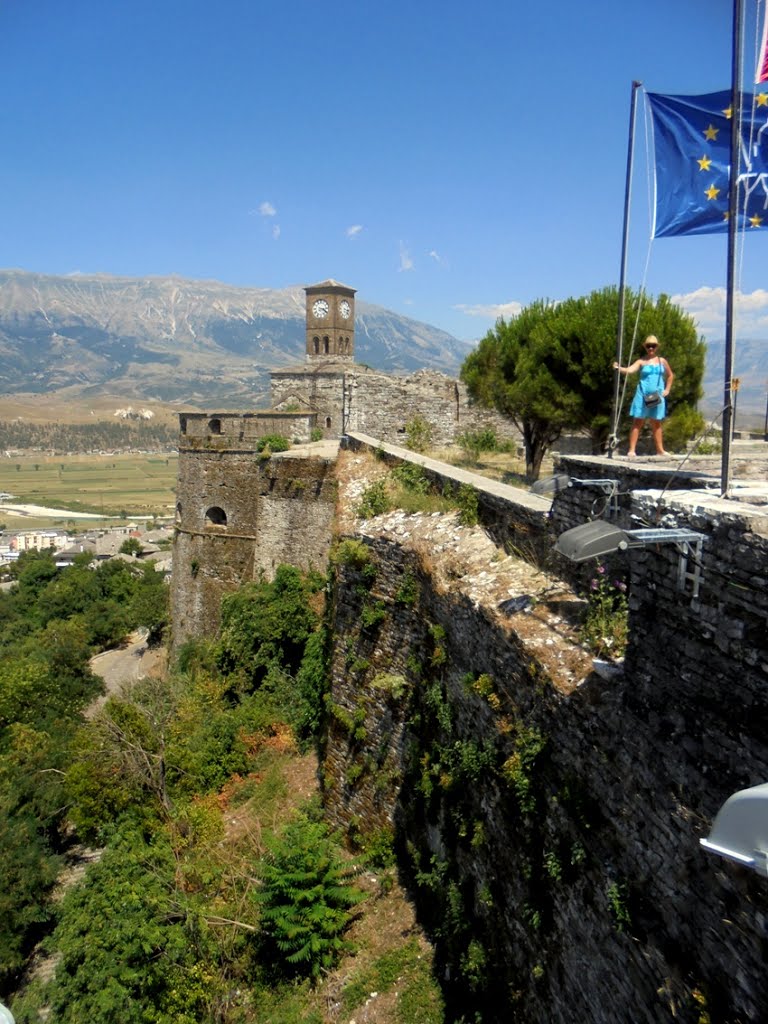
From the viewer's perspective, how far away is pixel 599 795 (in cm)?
434

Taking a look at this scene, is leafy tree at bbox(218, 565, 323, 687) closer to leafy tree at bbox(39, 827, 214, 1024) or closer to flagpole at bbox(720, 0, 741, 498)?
leafy tree at bbox(39, 827, 214, 1024)

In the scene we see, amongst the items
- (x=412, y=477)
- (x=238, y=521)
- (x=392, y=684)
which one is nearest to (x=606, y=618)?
(x=392, y=684)

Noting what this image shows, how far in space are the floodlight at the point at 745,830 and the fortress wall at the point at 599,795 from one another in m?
0.35

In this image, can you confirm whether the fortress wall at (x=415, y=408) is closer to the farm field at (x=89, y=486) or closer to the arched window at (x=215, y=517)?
the arched window at (x=215, y=517)

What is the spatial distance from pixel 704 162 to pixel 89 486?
162 meters

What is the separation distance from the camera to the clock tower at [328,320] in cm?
4644

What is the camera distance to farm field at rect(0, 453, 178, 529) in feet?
409

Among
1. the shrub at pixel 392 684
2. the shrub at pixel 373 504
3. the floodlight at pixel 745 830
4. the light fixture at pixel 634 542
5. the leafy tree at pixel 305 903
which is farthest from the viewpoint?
the shrub at pixel 373 504

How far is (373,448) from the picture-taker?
46.3 ft

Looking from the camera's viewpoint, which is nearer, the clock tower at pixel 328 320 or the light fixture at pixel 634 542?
the light fixture at pixel 634 542

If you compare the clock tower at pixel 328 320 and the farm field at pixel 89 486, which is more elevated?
the clock tower at pixel 328 320

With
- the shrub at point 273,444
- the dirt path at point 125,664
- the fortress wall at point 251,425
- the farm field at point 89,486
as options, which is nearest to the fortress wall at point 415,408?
the fortress wall at point 251,425

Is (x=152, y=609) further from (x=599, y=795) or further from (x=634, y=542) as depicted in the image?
(x=634, y=542)

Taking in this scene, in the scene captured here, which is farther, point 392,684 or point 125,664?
point 125,664
